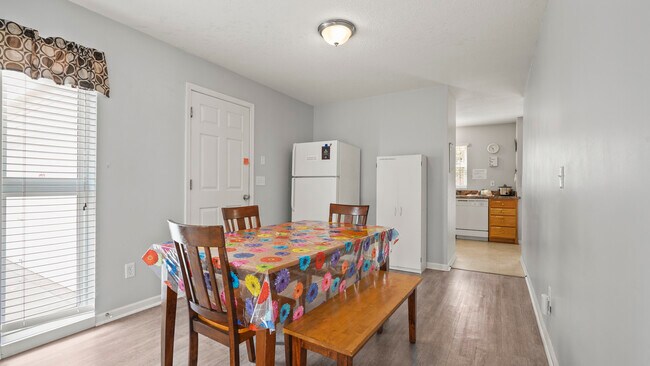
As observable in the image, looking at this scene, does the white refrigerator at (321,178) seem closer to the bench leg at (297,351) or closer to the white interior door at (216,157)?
the white interior door at (216,157)

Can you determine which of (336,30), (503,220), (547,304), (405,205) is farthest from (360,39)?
(503,220)

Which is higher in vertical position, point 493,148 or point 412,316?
point 493,148

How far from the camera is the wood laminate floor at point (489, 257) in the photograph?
4.20m

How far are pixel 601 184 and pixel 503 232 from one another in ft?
18.9

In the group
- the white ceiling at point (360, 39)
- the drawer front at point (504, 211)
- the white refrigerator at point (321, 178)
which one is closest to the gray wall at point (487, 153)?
the drawer front at point (504, 211)

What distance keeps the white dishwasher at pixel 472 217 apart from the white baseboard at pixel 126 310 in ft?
19.4

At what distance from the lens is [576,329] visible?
4.63 ft

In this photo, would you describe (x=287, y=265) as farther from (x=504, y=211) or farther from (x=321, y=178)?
(x=504, y=211)

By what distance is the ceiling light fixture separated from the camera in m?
2.58

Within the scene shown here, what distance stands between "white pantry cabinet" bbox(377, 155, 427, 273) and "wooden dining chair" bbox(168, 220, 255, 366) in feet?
9.86

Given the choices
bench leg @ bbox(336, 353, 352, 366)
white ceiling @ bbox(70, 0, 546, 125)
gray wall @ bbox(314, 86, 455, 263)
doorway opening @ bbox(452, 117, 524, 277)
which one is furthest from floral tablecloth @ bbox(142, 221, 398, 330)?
doorway opening @ bbox(452, 117, 524, 277)

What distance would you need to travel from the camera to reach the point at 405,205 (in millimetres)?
4125

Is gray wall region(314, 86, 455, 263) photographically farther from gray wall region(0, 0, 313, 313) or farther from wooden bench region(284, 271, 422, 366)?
wooden bench region(284, 271, 422, 366)

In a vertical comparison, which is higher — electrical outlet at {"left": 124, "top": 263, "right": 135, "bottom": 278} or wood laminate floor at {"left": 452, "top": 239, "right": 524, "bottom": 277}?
electrical outlet at {"left": 124, "top": 263, "right": 135, "bottom": 278}
